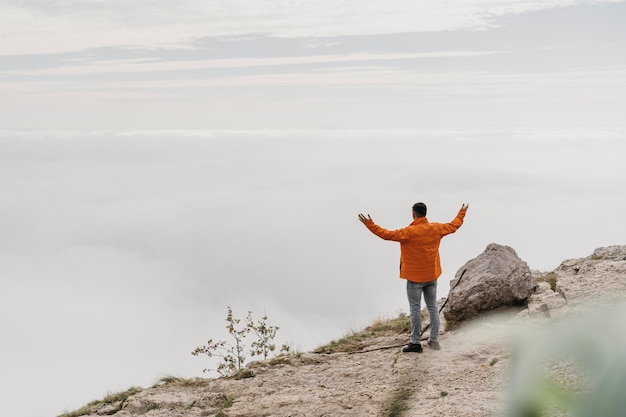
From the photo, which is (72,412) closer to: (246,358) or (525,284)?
(246,358)

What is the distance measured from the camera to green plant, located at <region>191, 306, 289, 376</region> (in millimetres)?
15531

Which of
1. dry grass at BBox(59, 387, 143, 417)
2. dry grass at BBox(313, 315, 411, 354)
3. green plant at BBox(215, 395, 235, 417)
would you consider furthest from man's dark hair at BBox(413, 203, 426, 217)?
dry grass at BBox(59, 387, 143, 417)

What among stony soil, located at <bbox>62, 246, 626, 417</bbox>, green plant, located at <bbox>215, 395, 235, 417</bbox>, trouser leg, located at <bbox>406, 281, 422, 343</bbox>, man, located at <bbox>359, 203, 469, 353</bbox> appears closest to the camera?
stony soil, located at <bbox>62, 246, 626, 417</bbox>

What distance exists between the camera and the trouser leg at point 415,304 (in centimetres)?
1231

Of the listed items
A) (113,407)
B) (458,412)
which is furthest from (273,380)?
(458,412)

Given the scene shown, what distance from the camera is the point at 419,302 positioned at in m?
12.5

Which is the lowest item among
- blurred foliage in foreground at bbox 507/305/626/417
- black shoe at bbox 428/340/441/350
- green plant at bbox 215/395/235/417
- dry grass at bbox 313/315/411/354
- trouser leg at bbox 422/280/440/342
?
green plant at bbox 215/395/235/417

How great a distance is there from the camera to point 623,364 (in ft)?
3.36

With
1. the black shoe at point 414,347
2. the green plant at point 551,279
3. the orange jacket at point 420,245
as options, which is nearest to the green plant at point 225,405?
the black shoe at point 414,347

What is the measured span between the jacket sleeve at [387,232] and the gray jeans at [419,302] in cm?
99

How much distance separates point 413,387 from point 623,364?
1.69 ft

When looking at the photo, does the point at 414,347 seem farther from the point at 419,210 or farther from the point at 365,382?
the point at 419,210

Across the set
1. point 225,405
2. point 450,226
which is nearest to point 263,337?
point 225,405

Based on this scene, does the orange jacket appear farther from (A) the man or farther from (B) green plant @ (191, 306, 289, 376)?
(B) green plant @ (191, 306, 289, 376)
